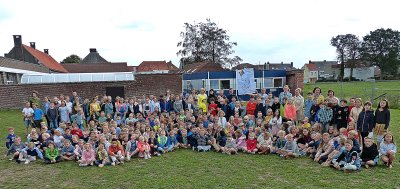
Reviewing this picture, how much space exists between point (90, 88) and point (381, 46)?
236 ft

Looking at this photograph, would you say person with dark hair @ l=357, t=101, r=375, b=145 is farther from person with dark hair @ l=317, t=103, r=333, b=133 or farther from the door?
the door

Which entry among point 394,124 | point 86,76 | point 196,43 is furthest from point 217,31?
point 394,124

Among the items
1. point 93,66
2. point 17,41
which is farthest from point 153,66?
point 17,41

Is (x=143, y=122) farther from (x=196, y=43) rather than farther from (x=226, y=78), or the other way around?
(x=196, y=43)

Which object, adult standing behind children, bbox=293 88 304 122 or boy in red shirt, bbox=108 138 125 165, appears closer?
boy in red shirt, bbox=108 138 125 165

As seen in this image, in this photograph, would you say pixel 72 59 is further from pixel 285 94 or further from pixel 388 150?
pixel 388 150

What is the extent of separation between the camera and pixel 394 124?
13516 millimetres

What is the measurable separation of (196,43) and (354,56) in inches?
1846

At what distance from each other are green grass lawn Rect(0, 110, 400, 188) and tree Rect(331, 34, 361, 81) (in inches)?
2915

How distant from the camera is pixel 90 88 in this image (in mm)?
24250

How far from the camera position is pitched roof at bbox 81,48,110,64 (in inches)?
3095

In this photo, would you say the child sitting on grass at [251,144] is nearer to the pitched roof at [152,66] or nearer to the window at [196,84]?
the window at [196,84]

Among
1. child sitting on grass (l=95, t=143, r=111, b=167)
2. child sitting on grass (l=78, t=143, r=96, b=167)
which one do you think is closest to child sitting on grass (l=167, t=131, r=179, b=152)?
child sitting on grass (l=95, t=143, r=111, b=167)

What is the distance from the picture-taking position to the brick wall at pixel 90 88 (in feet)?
72.6
